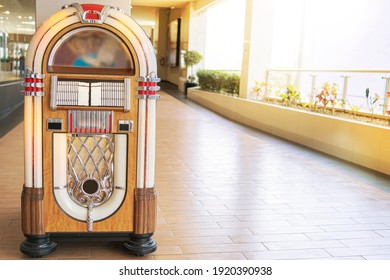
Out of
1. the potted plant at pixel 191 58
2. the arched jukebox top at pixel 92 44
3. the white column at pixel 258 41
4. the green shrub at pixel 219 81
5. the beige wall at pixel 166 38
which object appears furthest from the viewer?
the beige wall at pixel 166 38

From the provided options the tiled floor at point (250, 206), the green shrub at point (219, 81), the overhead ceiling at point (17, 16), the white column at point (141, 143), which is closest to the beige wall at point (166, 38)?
the green shrub at point (219, 81)

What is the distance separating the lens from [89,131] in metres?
2.73

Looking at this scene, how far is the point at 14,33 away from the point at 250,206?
364 inches

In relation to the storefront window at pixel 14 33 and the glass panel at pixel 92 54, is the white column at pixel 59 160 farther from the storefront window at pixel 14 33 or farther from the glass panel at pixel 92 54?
the storefront window at pixel 14 33

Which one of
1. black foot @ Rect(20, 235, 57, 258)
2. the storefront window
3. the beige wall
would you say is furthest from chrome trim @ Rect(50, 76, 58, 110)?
the beige wall

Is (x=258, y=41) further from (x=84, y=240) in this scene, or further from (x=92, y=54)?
(x=84, y=240)

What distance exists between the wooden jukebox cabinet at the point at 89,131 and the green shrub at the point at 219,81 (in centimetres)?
884

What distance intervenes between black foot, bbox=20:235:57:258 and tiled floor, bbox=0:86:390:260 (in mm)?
65

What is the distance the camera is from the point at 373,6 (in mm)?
9305

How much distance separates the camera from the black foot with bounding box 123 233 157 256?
2826 millimetres

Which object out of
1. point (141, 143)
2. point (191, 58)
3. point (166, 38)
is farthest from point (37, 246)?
point (166, 38)

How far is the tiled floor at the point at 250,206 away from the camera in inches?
119

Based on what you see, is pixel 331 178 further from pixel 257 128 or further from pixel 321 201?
pixel 257 128

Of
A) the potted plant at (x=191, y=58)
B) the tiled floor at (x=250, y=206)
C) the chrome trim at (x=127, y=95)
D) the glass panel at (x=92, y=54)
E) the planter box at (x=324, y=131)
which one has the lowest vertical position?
the tiled floor at (x=250, y=206)
